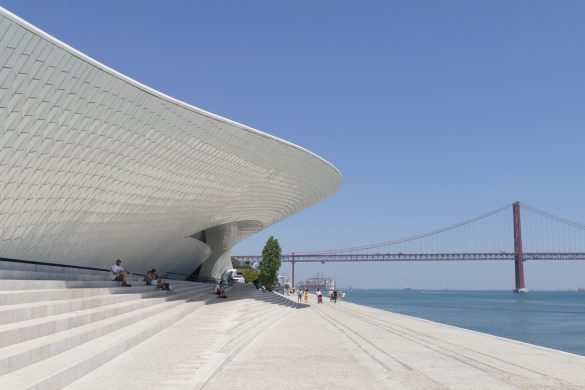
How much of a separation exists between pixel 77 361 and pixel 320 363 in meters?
3.74

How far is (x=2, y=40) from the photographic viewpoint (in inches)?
318

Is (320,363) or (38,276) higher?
(38,276)

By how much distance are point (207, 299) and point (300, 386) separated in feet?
41.9

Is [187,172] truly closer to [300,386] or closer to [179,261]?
[300,386]

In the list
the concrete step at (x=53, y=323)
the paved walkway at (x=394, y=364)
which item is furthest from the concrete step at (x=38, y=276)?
the paved walkway at (x=394, y=364)

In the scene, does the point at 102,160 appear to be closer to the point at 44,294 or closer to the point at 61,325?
the point at 44,294

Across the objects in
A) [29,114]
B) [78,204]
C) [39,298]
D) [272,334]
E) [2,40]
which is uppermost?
[2,40]

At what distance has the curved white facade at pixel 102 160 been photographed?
30.2 feet

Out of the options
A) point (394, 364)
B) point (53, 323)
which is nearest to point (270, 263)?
point (394, 364)

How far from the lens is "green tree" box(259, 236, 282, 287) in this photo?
53094mm

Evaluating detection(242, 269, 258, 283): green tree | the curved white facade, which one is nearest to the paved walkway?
the curved white facade

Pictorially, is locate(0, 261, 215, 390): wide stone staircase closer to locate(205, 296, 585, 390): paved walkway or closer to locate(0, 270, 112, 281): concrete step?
locate(0, 270, 112, 281): concrete step

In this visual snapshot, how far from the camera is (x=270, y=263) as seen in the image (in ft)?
178

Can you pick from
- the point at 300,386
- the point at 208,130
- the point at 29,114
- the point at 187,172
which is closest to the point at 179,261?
the point at 187,172
